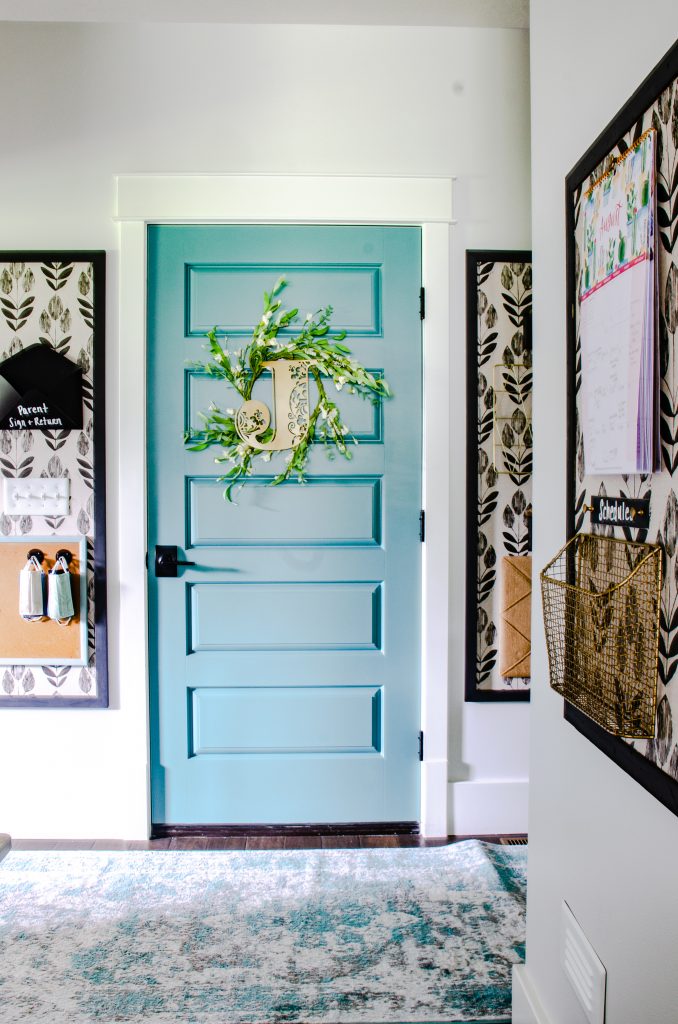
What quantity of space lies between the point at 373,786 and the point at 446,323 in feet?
5.42

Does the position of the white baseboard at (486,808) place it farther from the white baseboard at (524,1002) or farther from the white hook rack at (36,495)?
the white hook rack at (36,495)

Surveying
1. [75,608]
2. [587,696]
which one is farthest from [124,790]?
[587,696]

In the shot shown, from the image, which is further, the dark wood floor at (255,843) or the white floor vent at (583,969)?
the dark wood floor at (255,843)

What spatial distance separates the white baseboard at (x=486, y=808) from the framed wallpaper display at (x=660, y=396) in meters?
1.51

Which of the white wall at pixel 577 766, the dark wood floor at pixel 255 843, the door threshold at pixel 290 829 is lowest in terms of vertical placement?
the dark wood floor at pixel 255 843

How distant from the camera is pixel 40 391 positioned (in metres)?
2.39

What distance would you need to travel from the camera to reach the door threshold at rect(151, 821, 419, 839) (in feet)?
8.04

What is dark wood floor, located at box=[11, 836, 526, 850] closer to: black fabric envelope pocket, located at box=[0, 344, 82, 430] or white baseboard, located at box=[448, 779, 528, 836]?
white baseboard, located at box=[448, 779, 528, 836]

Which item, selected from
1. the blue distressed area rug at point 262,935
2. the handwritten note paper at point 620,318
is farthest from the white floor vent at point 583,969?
the handwritten note paper at point 620,318

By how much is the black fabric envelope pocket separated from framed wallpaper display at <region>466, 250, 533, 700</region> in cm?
137

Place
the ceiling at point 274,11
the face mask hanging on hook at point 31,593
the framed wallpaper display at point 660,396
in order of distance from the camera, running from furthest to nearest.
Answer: the face mask hanging on hook at point 31,593
the ceiling at point 274,11
the framed wallpaper display at point 660,396

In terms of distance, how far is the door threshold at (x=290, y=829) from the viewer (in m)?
2.45

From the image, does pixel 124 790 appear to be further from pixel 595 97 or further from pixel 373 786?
pixel 595 97

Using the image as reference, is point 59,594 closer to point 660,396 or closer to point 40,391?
point 40,391
